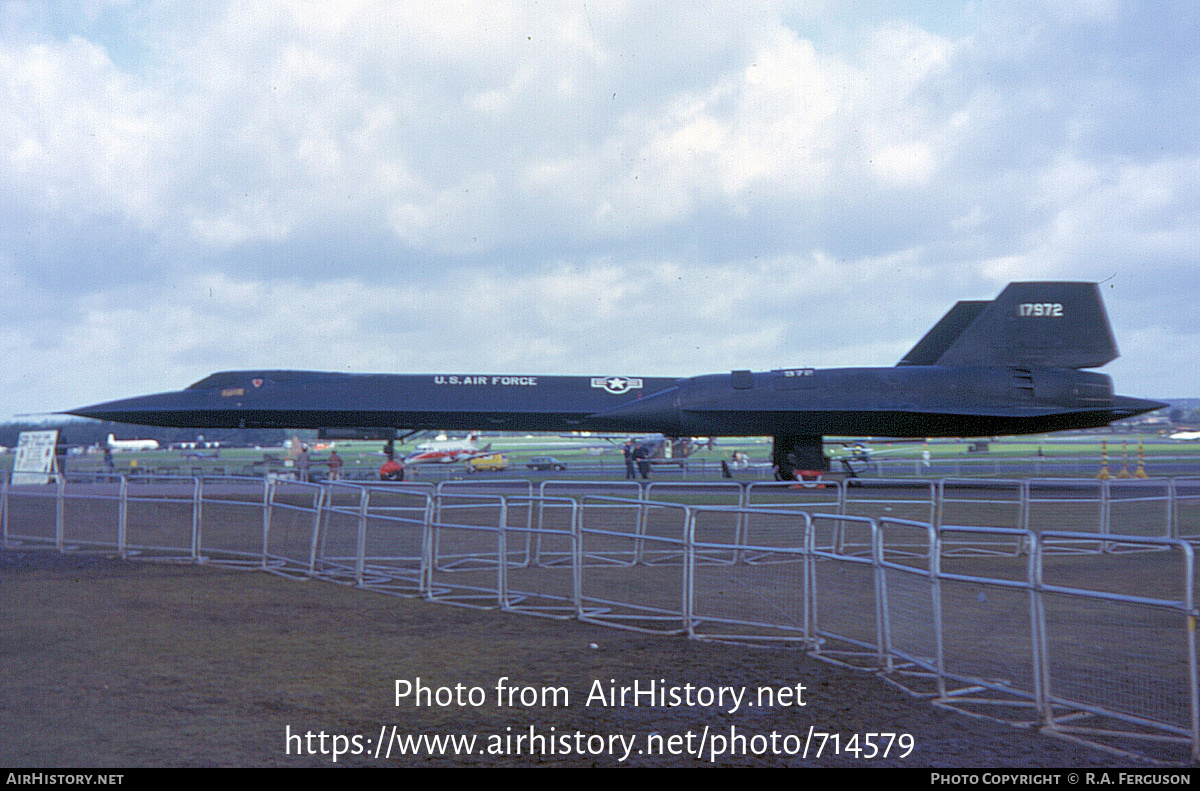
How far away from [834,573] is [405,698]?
156 inches

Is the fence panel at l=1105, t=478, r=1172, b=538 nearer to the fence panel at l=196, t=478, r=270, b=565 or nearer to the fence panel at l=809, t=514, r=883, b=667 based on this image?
the fence panel at l=809, t=514, r=883, b=667

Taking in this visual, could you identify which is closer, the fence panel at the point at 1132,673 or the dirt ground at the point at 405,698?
the fence panel at the point at 1132,673

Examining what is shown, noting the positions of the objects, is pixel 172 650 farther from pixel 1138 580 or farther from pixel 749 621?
pixel 1138 580

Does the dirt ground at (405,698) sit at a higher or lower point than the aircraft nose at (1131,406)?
lower

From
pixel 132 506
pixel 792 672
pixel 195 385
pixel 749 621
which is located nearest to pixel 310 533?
pixel 132 506

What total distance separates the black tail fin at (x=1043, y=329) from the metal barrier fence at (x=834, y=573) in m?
11.0

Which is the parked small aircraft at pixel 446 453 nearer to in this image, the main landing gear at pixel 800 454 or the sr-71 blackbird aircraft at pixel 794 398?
the sr-71 blackbird aircraft at pixel 794 398

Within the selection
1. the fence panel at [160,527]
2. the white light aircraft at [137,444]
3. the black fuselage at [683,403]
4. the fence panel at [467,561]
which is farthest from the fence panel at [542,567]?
the white light aircraft at [137,444]

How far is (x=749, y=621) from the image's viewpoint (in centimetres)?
801

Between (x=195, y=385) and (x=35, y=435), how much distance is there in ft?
17.0

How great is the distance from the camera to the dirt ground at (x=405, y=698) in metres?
4.82

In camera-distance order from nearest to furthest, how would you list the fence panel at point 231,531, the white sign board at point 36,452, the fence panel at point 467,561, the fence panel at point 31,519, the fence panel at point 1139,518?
the fence panel at point 467,561 → the fence panel at point 231,531 → the fence panel at point 1139,518 → the fence panel at point 31,519 → the white sign board at point 36,452

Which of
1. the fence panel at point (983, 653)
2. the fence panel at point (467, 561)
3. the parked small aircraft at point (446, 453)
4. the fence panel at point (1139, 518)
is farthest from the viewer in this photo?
the parked small aircraft at point (446, 453)

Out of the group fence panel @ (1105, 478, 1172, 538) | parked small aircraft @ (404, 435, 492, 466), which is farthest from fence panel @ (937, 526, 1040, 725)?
parked small aircraft @ (404, 435, 492, 466)
